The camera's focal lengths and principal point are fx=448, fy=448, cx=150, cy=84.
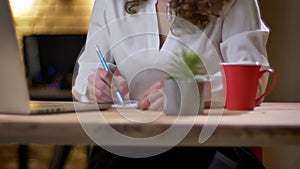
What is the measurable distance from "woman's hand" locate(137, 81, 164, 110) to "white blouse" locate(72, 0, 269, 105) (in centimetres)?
34

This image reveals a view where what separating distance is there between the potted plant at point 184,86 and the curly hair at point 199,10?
0.64 metres

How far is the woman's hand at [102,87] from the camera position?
109cm

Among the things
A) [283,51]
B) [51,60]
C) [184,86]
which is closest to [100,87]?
[184,86]

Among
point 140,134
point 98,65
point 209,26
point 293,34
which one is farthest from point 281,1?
point 140,134

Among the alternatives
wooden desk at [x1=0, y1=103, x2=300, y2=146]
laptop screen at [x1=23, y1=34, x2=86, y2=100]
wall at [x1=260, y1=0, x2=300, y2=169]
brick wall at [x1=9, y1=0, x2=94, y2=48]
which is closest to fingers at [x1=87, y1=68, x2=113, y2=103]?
wooden desk at [x1=0, y1=103, x2=300, y2=146]

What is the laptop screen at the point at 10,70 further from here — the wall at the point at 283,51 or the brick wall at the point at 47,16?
the brick wall at the point at 47,16

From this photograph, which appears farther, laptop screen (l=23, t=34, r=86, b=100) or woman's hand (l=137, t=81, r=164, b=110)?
laptop screen (l=23, t=34, r=86, b=100)

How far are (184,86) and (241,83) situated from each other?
238 millimetres

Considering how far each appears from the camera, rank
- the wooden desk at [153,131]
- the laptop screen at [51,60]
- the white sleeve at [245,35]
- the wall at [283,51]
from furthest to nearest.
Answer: the laptop screen at [51,60]
the wall at [283,51]
the white sleeve at [245,35]
the wooden desk at [153,131]

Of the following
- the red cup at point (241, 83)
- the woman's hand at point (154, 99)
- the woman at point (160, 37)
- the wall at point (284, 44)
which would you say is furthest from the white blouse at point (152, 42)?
the wall at point (284, 44)

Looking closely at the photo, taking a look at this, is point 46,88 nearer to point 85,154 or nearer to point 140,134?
point 85,154

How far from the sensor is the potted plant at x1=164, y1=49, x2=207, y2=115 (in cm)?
76

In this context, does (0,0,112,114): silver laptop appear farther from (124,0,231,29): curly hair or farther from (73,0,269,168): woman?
(124,0,231,29): curly hair

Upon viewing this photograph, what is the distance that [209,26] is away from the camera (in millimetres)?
1416
